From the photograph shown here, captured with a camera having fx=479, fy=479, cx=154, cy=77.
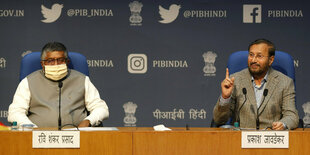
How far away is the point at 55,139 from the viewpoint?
240 cm

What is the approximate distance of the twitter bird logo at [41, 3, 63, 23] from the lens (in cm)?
496

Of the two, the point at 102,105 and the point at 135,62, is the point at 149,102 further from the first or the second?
the point at 102,105

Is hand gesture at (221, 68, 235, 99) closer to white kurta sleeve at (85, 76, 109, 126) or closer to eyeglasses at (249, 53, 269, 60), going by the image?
eyeglasses at (249, 53, 269, 60)

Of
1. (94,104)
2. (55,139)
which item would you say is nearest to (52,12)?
(94,104)

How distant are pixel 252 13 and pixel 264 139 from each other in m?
2.73

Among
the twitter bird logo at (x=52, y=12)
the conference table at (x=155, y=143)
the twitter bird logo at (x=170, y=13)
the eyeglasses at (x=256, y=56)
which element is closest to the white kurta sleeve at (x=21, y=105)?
the conference table at (x=155, y=143)

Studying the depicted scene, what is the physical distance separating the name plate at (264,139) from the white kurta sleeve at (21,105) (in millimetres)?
1660

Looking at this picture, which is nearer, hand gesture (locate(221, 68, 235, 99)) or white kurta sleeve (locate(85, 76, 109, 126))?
hand gesture (locate(221, 68, 235, 99))

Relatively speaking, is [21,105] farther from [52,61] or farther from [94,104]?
[94,104]

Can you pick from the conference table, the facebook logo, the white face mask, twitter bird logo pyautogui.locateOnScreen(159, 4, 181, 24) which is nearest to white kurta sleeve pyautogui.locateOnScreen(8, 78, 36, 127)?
the white face mask

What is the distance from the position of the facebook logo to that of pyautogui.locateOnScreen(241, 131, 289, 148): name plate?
2.68 meters

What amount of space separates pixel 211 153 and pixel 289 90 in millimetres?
1215

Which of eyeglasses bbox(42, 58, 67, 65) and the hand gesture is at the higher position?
eyeglasses bbox(42, 58, 67, 65)

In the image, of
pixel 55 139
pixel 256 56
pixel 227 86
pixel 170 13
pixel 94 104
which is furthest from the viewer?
pixel 170 13
